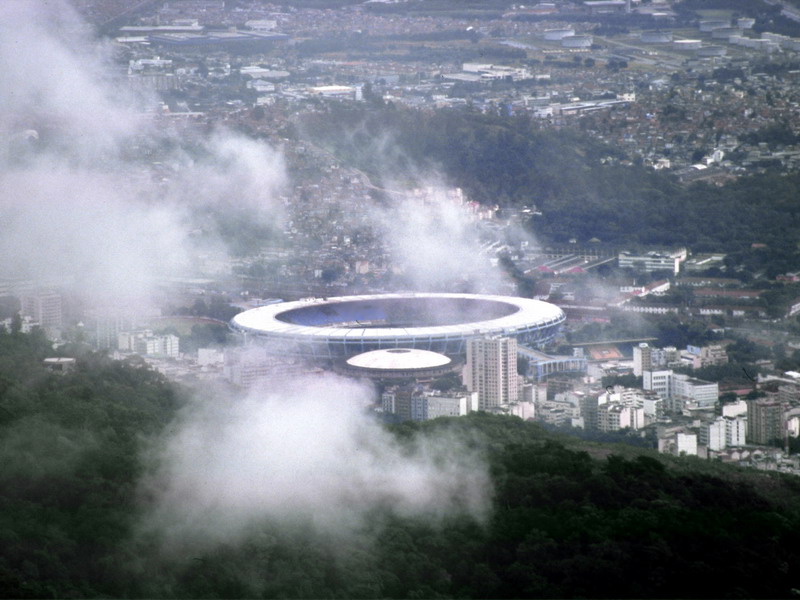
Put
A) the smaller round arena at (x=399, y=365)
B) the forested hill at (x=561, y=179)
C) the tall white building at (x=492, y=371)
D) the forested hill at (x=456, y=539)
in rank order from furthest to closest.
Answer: the forested hill at (x=561, y=179) → the smaller round arena at (x=399, y=365) → the tall white building at (x=492, y=371) → the forested hill at (x=456, y=539)

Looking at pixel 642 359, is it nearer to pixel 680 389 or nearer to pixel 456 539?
pixel 680 389

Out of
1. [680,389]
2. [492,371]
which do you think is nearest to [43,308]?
[492,371]

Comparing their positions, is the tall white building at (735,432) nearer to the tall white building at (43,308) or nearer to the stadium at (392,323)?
the stadium at (392,323)

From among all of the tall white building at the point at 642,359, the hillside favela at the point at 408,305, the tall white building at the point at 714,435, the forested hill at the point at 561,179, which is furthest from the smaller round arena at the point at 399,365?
the forested hill at the point at 561,179

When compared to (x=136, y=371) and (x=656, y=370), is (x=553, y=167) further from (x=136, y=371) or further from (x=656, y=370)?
(x=136, y=371)

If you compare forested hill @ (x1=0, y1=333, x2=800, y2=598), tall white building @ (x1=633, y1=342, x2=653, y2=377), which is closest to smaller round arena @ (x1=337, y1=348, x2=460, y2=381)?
tall white building @ (x1=633, y1=342, x2=653, y2=377)

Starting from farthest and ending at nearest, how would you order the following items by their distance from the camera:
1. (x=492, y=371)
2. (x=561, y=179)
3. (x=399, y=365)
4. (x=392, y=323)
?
(x=561, y=179), (x=392, y=323), (x=399, y=365), (x=492, y=371)

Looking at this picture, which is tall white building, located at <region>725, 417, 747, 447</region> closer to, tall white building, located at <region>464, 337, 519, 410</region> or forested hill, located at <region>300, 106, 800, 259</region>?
tall white building, located at <region>464, 337, 519, 410</region>
